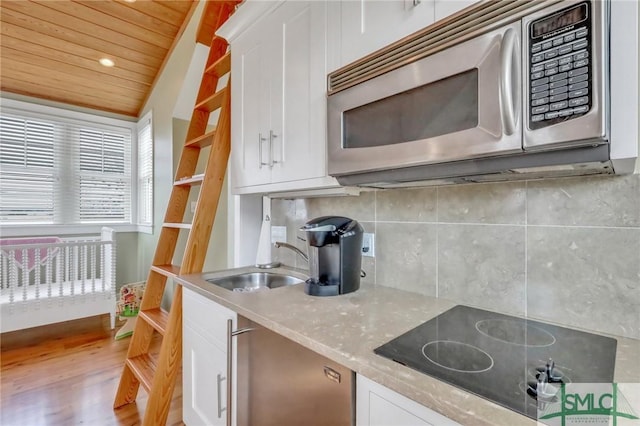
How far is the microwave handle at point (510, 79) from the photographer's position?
70 centimetres

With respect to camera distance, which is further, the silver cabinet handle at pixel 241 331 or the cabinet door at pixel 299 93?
the cabinet door at pixel 299 93

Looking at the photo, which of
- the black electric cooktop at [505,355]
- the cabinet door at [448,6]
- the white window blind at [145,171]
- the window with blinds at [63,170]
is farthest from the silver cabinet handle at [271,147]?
the window with blinds at [63,170]

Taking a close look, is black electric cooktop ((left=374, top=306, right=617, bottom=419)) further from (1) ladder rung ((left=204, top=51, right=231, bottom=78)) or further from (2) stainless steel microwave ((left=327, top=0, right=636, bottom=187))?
(1) ladder rung ((left=204, top=51, right=231, bottom=78))

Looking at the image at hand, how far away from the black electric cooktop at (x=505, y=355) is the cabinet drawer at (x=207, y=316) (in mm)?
711

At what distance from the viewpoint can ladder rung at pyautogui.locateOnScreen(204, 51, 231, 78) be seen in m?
1.97

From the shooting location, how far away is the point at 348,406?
0.75m

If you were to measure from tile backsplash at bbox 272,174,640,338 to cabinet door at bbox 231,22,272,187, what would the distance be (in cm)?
64

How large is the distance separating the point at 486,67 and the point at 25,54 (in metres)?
4.20

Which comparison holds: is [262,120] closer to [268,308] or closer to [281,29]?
[281,29]

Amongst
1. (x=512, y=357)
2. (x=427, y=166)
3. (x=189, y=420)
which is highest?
(x=427, y=166)

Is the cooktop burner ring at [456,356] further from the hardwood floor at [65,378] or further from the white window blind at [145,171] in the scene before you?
the white window blind at [145,171]

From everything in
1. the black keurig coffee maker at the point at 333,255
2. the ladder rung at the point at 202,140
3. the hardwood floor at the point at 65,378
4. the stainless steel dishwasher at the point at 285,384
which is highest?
the ladder rung at the point at 202,140

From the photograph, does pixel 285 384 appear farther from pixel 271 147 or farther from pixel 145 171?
pixel 145 171

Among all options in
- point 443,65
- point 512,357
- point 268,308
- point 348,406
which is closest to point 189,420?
point 268,308
